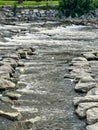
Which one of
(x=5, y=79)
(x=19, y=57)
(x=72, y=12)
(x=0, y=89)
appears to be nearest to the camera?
(x=0, y=89)

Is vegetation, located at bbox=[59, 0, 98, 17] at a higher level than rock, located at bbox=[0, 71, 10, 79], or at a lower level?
lower

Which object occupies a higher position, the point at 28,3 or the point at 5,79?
the point at 5,79

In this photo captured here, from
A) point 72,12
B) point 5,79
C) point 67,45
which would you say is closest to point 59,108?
point 5,79

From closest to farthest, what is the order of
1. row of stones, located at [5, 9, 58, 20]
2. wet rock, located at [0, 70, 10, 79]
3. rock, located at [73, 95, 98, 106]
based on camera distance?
rock, located at [73, 95, 98, 106] < wet rock, located at [0, 70, 10, 79] < row of stones, located at [5, 9, 58, 20]

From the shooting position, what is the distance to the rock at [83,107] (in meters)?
12.6

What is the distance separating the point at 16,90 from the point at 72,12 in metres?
63.5

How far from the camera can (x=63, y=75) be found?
737 inches

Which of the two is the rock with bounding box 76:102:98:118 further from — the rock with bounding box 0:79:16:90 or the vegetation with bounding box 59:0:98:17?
the vegetation with bounding box 59:0:98:17

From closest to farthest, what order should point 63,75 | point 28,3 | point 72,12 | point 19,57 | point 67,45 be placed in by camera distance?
1. point 63,75
2. point 19,57
3. point 67,45
4. point 72,12
5. point 28,3

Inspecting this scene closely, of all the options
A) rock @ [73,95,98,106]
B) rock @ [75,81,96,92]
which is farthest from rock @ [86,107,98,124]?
rock @ [75,81,96,92]

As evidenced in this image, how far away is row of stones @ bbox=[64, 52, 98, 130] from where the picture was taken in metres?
11.9

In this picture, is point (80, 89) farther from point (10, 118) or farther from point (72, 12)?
point (72, 12)

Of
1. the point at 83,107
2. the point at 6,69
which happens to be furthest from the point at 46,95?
the point at 6,69

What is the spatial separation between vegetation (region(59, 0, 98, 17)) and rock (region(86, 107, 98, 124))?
2591 inches
